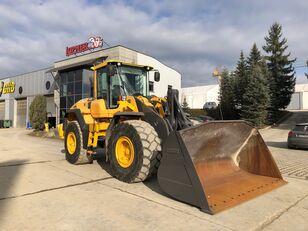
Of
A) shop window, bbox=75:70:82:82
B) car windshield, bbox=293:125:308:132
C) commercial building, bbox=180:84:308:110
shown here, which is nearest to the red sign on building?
shop window, bbox=75:70:82:82

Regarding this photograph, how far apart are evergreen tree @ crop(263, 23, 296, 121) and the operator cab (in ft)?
91.7

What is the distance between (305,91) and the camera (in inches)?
2709

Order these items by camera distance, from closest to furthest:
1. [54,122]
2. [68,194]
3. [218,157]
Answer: [68,194]
[218,157]
[54,122]

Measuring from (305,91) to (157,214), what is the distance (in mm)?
71811

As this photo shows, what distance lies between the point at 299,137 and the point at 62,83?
86.3ft

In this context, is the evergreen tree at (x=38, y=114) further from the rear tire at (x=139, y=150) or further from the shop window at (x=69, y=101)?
the rear tire at (x=139, y=150)

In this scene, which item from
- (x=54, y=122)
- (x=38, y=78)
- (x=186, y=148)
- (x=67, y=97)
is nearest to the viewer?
(x=186, y=148)

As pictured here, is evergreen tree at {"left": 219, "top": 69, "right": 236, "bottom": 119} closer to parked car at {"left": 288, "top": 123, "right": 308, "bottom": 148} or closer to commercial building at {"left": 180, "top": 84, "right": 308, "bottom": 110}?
parked car at {"left": 288, "top": 123, "right": 308, "bottom": 148}

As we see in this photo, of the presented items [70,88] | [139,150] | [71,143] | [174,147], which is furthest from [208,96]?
[174,147]

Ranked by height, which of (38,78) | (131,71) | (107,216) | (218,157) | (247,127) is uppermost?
(38,78)

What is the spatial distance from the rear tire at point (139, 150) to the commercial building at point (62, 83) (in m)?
15.1

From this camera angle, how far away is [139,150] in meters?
6.52

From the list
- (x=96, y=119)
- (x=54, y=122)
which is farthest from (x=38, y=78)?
(x=96, y=119)

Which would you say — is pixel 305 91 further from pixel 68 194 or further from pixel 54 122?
pixel 68 194
